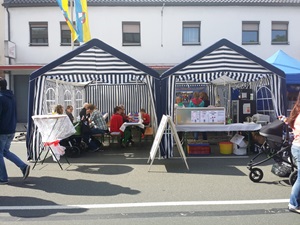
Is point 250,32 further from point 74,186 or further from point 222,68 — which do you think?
point 74,186

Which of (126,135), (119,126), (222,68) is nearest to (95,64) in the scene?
(119,126)

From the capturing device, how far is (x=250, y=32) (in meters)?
17.7

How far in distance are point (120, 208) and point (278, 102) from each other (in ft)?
19.4

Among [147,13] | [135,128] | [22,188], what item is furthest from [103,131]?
[147,13]

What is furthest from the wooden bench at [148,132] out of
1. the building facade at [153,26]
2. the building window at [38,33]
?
the building window at [38,33]

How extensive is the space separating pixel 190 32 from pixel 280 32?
5.29 m

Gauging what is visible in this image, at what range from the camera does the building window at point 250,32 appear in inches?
695

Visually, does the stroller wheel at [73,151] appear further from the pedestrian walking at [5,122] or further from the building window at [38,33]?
the building window at [38,33]

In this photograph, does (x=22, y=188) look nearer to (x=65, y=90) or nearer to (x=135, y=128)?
(x=135, y=128)

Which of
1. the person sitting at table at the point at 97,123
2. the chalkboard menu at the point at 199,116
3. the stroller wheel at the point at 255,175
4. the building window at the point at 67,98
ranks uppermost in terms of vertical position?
the building window at the point at 67,98

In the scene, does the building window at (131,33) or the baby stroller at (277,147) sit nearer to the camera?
the baby stroller at (277,147)

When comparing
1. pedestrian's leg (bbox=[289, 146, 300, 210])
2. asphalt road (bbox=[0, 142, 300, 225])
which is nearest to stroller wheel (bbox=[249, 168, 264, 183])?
asphalt road (bbox=[0, 142, 300, 225])

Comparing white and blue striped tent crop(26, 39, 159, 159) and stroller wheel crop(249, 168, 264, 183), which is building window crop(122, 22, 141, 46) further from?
stroller wheel crop(249, 168, 264, 183)

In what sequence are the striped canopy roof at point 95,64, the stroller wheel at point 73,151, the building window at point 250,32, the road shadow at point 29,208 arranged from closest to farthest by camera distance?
the road shadow at point 29,208 < the striped canopy roof at point 95,64 < the stroller wheel at point 73,151 < the building window at point 250,32
